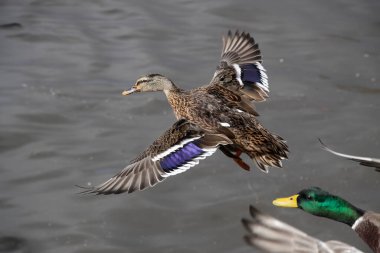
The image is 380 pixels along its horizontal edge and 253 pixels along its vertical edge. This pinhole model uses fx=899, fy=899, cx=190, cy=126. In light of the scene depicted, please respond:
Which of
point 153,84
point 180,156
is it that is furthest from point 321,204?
point 153,84

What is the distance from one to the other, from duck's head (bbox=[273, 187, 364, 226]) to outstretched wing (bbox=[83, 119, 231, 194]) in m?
0.56

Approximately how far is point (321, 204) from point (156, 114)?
3.54 metres

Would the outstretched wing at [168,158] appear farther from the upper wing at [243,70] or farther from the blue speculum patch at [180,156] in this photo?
the upper wing at [243,70]

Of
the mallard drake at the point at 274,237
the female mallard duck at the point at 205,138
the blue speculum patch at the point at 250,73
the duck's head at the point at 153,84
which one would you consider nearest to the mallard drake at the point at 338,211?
the female mallard duck at the point at 205,138

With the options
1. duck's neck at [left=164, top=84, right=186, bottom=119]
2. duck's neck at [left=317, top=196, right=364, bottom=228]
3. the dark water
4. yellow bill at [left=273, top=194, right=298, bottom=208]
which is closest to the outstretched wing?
duck's neck at [left=164, top=84, right=186, bottom=119]

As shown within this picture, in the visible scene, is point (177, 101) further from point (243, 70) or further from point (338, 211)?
point (338, 211)

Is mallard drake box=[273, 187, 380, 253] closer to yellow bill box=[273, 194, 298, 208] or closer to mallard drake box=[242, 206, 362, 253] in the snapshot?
yellow bill box=[273, 194, 298, 208]

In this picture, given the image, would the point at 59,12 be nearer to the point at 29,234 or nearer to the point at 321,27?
the point at 321,27

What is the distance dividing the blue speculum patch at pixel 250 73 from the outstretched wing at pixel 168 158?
1013mm

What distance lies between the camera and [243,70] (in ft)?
22.8

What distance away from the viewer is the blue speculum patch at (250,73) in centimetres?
677

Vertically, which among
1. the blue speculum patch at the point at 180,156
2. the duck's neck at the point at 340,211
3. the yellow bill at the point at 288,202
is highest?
the blue speculum patch at the point at 180,156

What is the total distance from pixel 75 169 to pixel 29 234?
1003 mm

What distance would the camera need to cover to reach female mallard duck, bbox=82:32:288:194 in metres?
5.71
